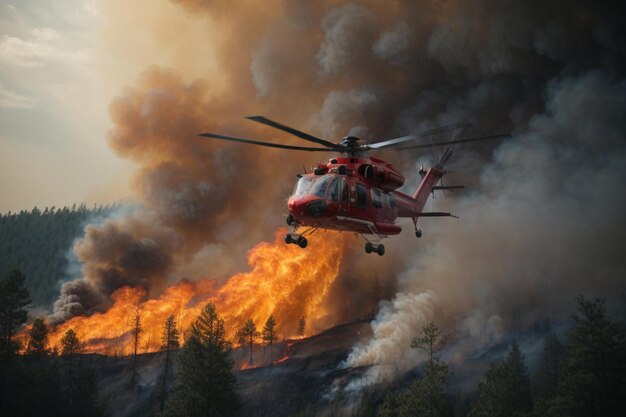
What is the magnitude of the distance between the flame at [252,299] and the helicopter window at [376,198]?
188ft

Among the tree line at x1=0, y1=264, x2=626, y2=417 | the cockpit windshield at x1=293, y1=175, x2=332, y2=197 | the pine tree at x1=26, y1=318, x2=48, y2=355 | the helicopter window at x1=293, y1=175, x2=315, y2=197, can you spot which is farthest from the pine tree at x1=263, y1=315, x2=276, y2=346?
the cockpit windshield at x1=293, y1=175, x2=332, y2=197

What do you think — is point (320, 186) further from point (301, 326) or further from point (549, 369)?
point (301, 326)

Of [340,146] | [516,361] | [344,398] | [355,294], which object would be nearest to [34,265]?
[355,294]

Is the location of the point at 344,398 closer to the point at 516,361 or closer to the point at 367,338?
the point at 367,338

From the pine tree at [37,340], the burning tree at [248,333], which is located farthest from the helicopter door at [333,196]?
the burning tree at [248,333]

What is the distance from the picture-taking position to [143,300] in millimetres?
94250

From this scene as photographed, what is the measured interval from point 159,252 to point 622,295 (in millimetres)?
81356

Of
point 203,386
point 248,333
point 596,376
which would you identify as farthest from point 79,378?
point 596,376

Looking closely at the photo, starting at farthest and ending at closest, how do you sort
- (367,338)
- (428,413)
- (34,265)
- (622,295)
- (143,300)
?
(34,265) → (143,300) → (367,338) → (622,295) → (428,413)

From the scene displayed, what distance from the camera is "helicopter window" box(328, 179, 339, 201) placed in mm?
24391

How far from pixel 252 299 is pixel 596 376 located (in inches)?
2500

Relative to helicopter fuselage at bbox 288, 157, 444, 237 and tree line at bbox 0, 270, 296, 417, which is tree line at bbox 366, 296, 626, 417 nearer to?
tree line at bbox 0, 270, 296, 417

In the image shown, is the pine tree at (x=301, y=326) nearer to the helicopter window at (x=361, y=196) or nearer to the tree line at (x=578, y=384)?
the tree line at (x=578, y=384)

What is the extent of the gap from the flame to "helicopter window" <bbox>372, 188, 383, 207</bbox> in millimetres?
57205
